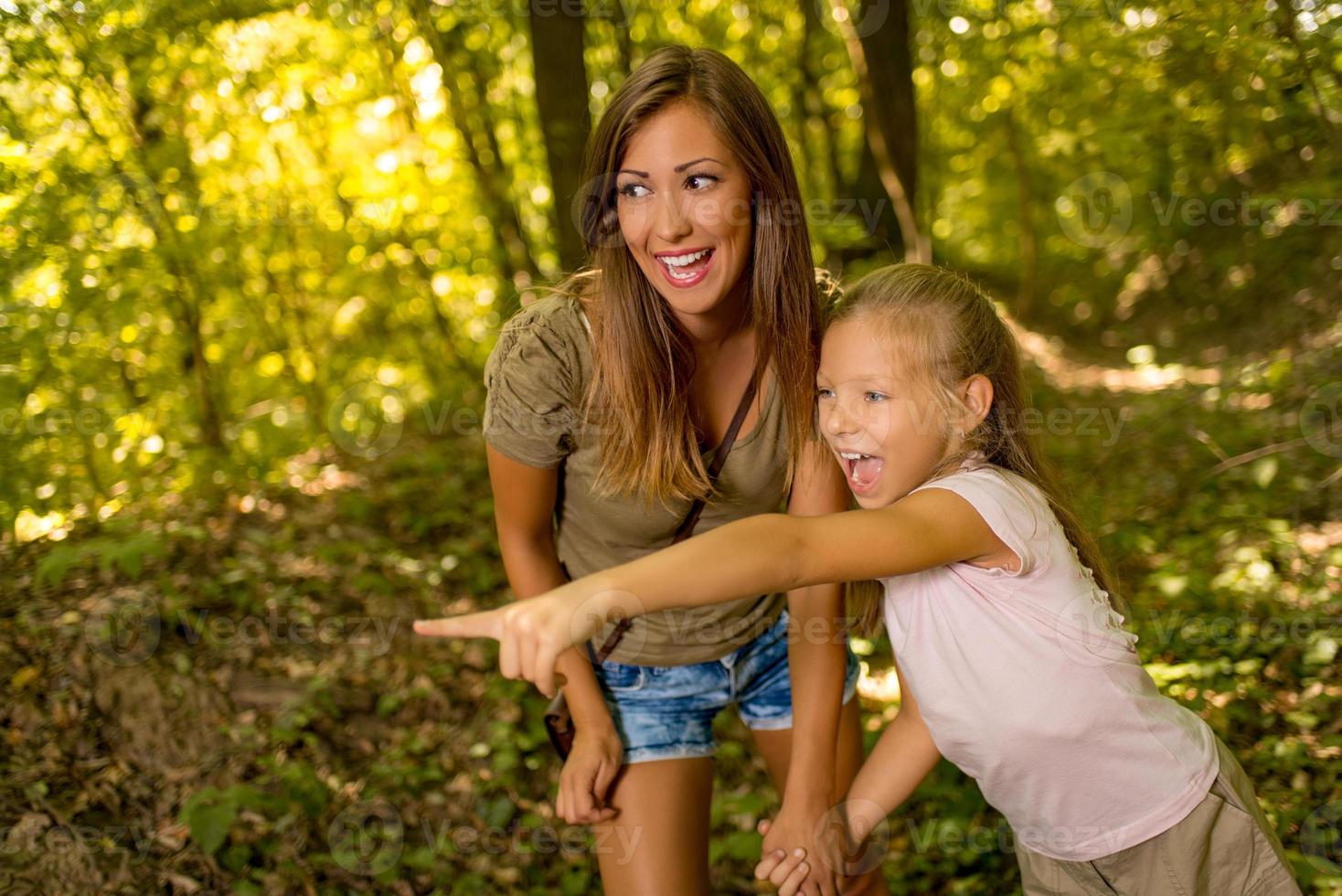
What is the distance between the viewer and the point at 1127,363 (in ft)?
30.8

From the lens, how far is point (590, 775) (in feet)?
7.25

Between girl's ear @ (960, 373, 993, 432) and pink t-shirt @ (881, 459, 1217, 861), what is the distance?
9cm

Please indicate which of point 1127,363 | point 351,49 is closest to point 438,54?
point 351,49

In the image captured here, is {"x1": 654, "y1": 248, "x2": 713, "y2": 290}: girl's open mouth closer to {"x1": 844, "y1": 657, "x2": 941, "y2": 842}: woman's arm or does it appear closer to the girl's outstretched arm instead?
the girl's outstretched arm

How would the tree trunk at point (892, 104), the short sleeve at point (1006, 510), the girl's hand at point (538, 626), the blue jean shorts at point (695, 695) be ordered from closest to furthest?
the girl's hand at point (538, 626), the short sleeve at point (1006, 510), the blue jean shorts at point (695, 695), the tree trunk at point (892, 104)

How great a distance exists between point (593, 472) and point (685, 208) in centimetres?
63

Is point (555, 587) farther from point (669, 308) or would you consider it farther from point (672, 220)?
point (672, 220)

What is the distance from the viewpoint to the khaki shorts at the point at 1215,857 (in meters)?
1.75

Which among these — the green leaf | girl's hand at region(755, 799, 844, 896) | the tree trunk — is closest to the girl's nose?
girl's hand at region(755, 799, 844, 896)

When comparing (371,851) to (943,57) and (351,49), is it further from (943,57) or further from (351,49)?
(943,57)

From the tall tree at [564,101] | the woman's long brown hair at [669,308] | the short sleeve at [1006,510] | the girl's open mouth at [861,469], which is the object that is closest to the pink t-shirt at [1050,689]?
the short sleeve at [1006,510]

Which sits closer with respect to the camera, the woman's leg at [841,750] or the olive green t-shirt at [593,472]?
the olive green t-shirt at [593,472]

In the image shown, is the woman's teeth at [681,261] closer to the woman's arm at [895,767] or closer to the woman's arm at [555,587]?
the woman's arm at [555,587]

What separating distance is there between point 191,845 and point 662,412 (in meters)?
2.18
